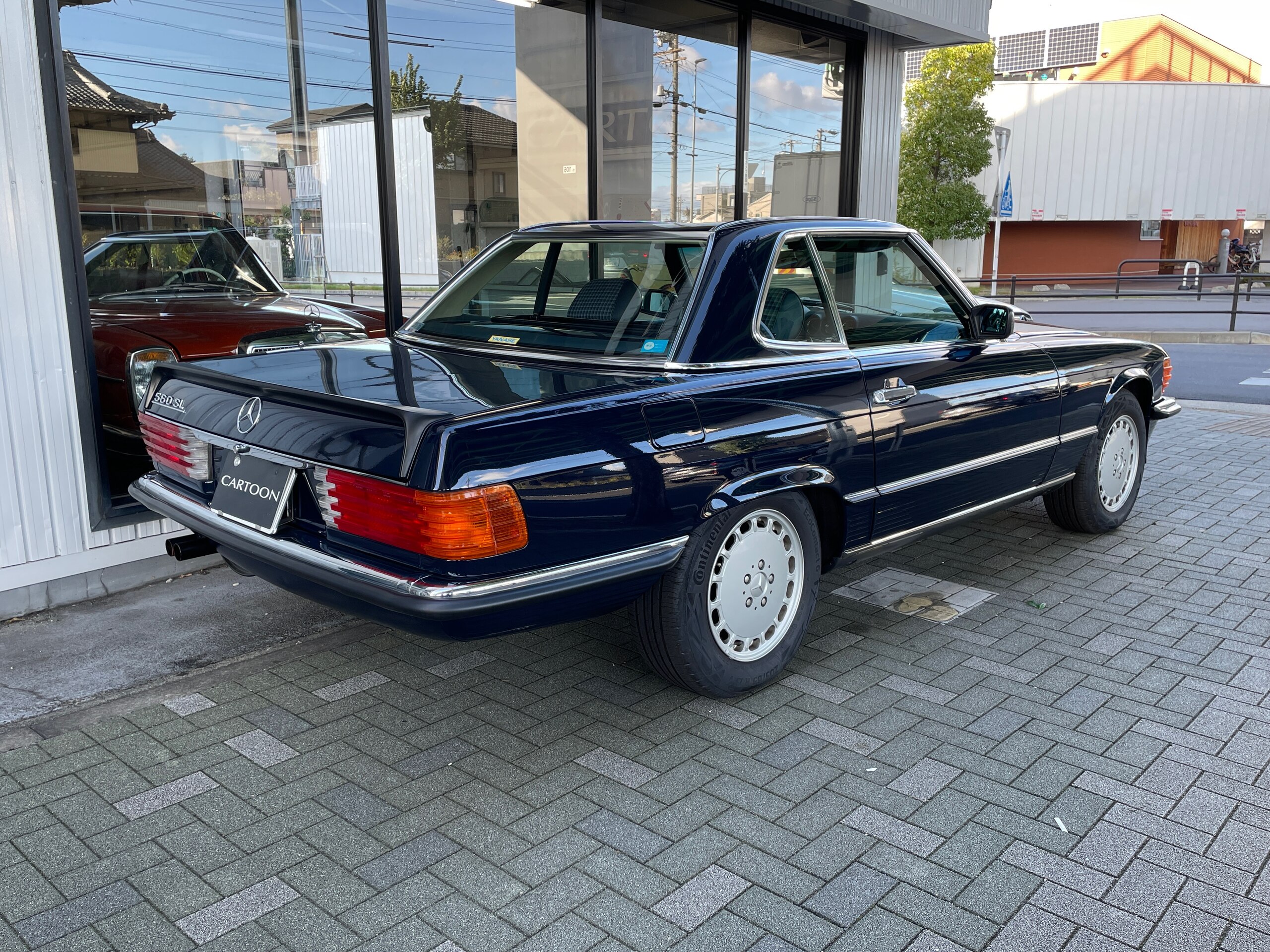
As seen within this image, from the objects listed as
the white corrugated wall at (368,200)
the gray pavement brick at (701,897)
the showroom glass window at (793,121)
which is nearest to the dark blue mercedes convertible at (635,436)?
the gray pavement brick at (701,897)

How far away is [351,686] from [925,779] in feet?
6.64

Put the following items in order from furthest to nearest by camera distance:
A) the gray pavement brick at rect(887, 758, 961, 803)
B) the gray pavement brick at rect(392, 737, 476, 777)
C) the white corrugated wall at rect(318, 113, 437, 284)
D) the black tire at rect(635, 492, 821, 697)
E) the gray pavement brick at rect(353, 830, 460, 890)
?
A: the white corrugated wall at rect(318, 113, 437, 284), the black tire at rect(635, 492, 821, 697), the gray pavement brick at rect(392, 737, 476, 777), the gray pavement brick at rect(887, 758, 961, 803), the gray pavement brick at rect(353, 830, 460, 890)

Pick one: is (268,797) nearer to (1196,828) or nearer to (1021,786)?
(1021,786)

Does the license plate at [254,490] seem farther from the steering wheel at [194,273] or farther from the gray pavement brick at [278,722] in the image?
the steering wheel at [194,273]

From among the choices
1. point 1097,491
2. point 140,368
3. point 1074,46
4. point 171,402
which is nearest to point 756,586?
point 171,402

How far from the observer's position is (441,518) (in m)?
2.66

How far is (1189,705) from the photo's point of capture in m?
3.57

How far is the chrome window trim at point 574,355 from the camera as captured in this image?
3.38 metres

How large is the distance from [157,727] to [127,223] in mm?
2602

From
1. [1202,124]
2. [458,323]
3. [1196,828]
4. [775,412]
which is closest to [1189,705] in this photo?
[1196,828]

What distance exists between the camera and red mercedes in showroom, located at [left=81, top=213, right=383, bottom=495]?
15.6 feet

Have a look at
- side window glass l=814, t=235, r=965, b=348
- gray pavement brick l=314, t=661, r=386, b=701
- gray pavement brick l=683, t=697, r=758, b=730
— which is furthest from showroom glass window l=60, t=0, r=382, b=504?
side window glass l=814, t=235, r=965, b=348

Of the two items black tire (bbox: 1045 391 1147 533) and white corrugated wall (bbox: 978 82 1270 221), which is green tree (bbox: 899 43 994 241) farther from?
black tire (bbox: 1045 391 1147 533)

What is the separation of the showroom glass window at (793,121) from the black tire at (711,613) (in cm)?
520
